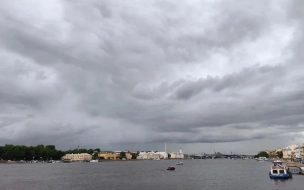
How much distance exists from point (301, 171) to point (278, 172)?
17.3 metres

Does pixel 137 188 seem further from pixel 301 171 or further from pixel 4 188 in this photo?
pixel 301 171

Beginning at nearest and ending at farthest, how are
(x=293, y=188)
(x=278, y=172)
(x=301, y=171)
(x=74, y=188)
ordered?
(x=293, y=188)
(x=74, y=188)
(x=278, y=172)
(x=301, y=171)

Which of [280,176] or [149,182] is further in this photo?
[280,176]

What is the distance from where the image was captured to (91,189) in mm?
72125

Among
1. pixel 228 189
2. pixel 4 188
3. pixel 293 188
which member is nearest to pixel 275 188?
pixel 293 188

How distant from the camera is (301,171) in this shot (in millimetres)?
101625

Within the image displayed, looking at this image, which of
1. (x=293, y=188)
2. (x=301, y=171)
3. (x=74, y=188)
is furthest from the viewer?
(x=301, y=171)

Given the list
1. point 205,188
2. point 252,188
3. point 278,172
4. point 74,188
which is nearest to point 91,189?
point 74,188

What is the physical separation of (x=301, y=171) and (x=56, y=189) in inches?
2771

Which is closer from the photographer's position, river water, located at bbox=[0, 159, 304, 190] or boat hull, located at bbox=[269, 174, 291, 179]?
river water, located at bbox=[0, 159, 304, 190]

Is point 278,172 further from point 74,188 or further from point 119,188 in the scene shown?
point 74,188

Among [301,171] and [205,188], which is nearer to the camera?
[205,188]

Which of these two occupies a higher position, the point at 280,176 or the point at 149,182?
the point at 280,176

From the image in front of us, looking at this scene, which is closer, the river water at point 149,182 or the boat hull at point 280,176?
the river water at point 149,182
